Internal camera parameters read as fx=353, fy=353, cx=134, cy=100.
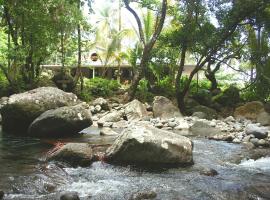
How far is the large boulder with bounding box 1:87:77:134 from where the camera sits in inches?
467

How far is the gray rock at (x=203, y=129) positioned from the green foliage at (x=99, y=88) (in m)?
9.55

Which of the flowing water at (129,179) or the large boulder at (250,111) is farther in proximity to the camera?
the large boulder at (250,111)

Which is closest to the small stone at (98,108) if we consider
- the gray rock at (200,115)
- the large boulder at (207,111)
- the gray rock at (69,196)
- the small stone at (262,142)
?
the gray rock at (200,115)

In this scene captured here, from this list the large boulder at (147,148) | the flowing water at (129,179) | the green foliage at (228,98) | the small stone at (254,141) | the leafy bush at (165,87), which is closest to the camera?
the flowing water at (129,179)

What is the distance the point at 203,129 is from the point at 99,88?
10565 millimetres

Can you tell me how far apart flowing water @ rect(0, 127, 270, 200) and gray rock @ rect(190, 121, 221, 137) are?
442cm

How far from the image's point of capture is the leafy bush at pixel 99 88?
23.3m

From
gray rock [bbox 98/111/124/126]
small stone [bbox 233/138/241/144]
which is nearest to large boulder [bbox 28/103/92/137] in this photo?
gray rock [bbox 98/111/124/126]

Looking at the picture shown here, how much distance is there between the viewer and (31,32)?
1886 centimetres

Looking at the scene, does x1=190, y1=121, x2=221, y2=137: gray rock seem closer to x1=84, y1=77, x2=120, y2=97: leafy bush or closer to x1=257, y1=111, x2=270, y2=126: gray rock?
x1=257, y1=111, x2=270, y2=126: gray rock

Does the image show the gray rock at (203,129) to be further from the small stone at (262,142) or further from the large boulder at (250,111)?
the large boulder at (250,111)

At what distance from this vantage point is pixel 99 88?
2347 centimetres

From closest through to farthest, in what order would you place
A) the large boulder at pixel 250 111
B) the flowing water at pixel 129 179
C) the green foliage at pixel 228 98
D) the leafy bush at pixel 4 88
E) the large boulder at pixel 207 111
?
the flowing water at pixel 129 179 < the large boulder at pixel 250 111 < the large boulder at pixel 207 111 < the leafy bush at pixel 4 88 < the green foliage at pixel 228 98

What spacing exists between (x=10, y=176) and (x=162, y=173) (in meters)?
2.93
